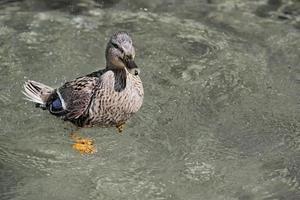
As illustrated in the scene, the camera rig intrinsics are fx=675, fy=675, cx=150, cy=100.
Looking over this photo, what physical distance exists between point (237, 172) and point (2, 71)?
3359 mm

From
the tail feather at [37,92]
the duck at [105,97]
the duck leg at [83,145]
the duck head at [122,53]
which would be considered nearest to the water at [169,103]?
the duck leg at [83,145]

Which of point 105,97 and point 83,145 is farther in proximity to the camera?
point 83,145

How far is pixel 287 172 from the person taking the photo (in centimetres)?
691

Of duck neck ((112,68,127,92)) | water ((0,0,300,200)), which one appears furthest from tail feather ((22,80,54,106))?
duck neck ((112,68,127,92))

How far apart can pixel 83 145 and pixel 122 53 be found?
1.41 metres

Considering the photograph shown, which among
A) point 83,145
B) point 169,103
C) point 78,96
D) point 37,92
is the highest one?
point 78,96

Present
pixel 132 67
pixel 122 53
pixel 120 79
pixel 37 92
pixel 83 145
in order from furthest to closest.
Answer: pixel 37 92 < pixel 83 145 < pixel 120 79 < pixel 122 53 < pixel 132 67

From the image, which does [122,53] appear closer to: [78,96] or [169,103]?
[78,96]

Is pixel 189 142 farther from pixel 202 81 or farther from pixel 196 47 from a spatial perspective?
pixel 196 47

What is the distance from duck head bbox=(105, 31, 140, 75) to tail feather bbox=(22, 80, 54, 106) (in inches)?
48.9

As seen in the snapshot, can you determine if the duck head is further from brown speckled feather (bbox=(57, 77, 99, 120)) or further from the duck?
brown speckled feather (bbox=(57, 77, 99, 120))

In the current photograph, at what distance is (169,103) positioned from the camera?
8.03 meters

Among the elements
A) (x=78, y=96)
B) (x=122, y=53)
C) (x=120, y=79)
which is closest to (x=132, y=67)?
(x=122, y=53)

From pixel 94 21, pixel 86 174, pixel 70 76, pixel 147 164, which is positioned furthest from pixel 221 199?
pixel 94 21
